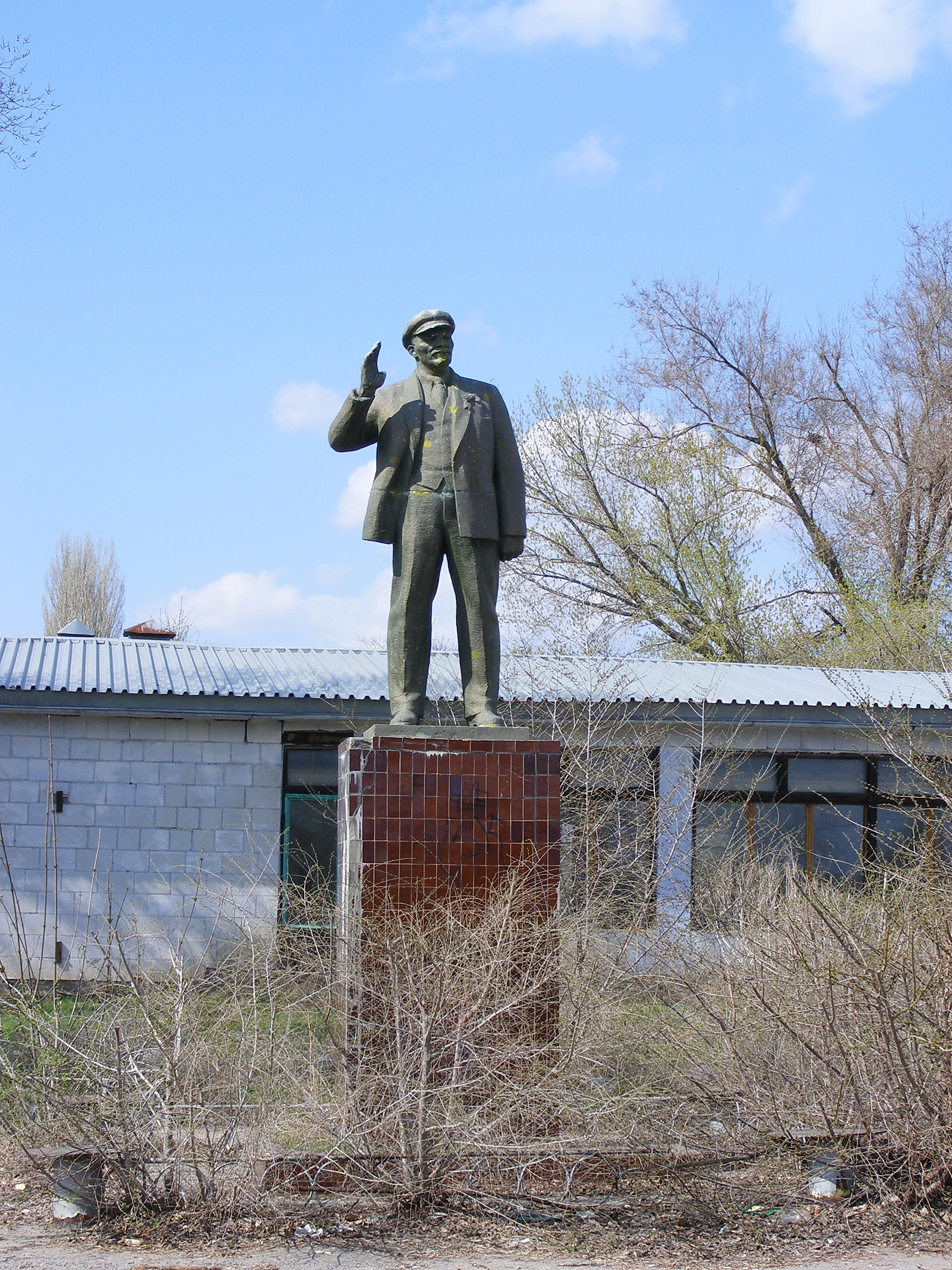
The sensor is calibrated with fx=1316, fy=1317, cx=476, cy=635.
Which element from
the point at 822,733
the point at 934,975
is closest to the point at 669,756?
the point at 822,733

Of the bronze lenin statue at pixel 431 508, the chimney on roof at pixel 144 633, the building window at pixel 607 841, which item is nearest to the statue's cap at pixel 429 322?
the bronze lenin statue at pixel 431 508

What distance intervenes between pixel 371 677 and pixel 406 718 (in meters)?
7.49

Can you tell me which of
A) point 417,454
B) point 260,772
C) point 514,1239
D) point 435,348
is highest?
point 435,348

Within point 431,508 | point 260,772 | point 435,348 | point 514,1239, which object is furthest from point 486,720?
point 260,772

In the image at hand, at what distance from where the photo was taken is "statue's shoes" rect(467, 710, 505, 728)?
602cm

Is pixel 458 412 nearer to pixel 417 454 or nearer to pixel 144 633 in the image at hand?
pixel 417 454

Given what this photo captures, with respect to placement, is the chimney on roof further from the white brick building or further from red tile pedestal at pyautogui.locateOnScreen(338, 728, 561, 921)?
red tile pedestal at pyautogui.locateOnScreen(338, 728, 561, 921)

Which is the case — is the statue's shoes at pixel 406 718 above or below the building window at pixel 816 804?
above

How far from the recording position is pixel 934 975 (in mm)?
5070

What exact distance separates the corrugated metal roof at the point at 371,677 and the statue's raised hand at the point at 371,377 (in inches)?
221

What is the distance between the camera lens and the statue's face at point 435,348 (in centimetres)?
630

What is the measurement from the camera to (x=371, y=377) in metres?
6.08

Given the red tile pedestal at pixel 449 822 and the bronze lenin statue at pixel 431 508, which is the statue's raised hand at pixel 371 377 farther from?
the red tile pedestal at pixel 449 822

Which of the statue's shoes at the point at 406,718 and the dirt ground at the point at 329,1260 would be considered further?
the statue's shoes at the point at 406,718
